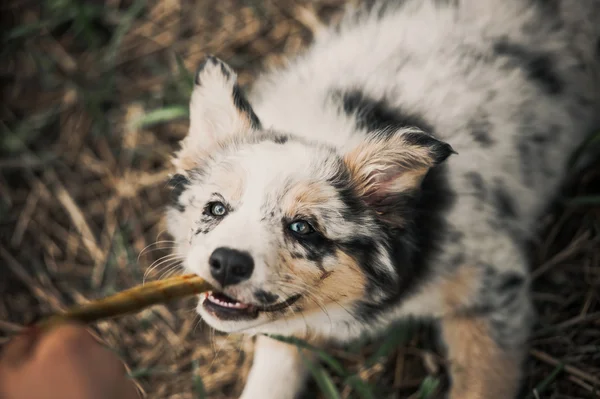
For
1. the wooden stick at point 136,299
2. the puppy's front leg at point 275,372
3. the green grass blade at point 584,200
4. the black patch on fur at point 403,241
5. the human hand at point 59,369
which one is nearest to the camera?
the human hand at point 59,369

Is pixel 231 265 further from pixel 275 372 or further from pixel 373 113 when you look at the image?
pixel 275 372

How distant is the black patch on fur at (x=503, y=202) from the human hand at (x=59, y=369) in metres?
2.04

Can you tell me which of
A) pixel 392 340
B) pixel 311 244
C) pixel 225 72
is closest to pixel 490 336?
pixel 392 340

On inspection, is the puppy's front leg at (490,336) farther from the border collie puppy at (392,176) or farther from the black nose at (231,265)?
the black nose at (231,265)

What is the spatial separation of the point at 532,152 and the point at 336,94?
41.2 inches

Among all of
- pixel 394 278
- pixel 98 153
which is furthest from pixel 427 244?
pixel 98 153

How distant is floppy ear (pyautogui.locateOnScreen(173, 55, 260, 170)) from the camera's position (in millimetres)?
2578

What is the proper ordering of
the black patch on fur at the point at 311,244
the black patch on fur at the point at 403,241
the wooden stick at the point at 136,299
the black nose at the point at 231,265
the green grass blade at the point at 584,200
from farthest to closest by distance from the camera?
the green grass blade at the point at 584,200 < the black patch on fur at the point at 403,241 < the black patch on fur at the point at 311,244 < the black nose at the point at 231,265 < the wooden stick at the point at 136,299

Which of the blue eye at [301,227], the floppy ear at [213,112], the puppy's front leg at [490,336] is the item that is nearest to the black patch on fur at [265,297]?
the blue eye at [301,227]

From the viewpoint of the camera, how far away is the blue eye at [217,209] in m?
2.40

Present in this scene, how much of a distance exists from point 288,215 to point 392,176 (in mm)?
446

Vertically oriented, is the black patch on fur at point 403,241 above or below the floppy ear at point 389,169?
below

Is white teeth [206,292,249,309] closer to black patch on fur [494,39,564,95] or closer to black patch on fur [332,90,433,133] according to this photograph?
black patch on fur [332,90,433,133]

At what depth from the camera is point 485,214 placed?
2902 millimetres
